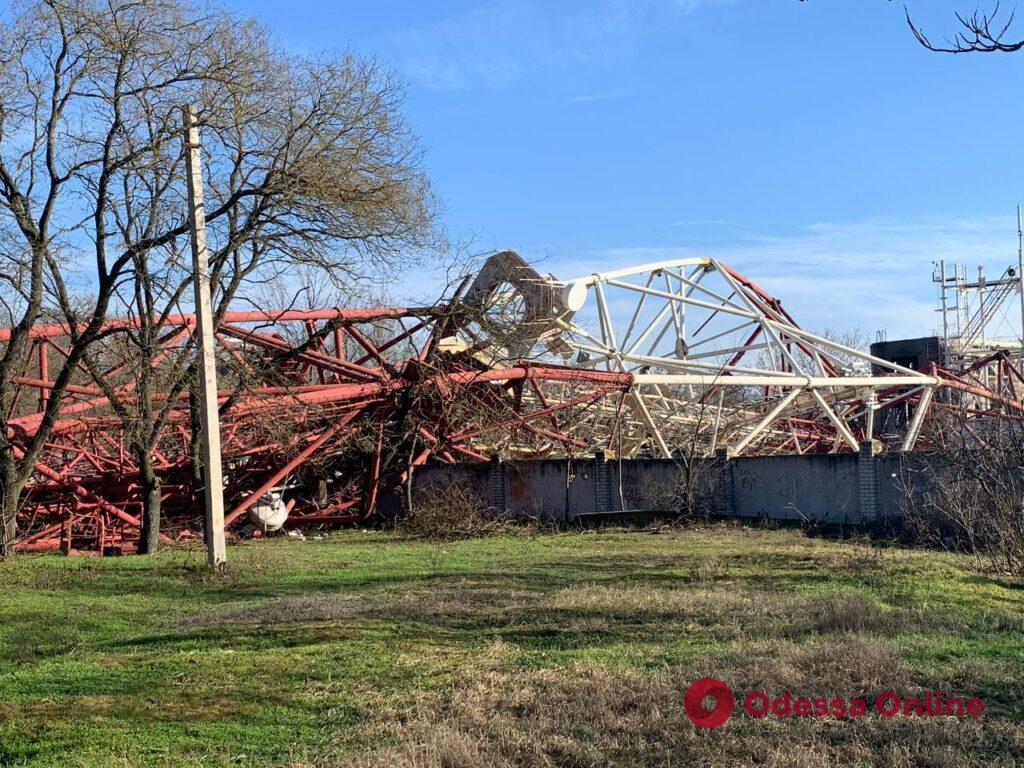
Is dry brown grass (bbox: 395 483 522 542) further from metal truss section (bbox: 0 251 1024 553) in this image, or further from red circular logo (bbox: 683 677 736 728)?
red circular logo (bbox: 683 677 736 728)

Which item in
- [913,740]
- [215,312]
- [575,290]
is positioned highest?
[575,290]

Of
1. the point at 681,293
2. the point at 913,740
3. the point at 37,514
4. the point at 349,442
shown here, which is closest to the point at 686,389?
the point at 681,293

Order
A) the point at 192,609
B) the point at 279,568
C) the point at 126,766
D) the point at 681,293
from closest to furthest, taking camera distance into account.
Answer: the point at 126,766
the point at 192,609
the point at 279,568
the point at 681,293

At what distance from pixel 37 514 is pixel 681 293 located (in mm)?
17842

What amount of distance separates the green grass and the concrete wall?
4.99m

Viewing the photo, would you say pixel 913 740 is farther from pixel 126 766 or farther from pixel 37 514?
pixel 37 514

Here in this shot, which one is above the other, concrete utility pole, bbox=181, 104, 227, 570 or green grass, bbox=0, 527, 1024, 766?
concrete utility pole, bbox=181, 104, 227, 570

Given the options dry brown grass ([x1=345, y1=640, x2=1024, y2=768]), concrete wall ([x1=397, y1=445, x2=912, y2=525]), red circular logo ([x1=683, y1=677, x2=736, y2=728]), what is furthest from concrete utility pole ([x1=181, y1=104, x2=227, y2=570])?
concrete wall ([x1=397, y1=445, x2=912, y2=525])

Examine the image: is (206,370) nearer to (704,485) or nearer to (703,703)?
(703,703)

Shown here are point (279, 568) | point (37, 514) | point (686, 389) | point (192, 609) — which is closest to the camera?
point (192, 609)

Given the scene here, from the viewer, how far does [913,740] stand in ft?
17.8

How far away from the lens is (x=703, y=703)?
20.2ft

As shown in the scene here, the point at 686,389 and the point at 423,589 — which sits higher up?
the point at 686,389

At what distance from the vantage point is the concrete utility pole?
41.5 ft
